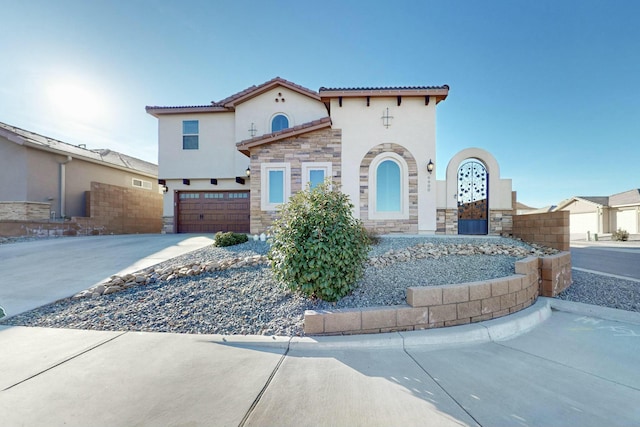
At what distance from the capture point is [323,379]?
2504 millimetres

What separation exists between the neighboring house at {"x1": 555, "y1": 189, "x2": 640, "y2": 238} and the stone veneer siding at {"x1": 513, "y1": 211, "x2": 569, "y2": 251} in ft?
59.4

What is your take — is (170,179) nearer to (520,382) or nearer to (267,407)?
(267,407)

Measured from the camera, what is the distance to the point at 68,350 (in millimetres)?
2953

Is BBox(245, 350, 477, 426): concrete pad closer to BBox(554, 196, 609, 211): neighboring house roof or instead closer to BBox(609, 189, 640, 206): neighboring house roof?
BBox(609, 189, 640, 206): neighboring house roof

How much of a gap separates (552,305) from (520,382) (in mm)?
3187

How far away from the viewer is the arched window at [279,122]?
1153cm

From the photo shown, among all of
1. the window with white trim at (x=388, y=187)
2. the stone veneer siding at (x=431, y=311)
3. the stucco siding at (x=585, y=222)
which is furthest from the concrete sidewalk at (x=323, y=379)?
the stucco siding at (x=585, y=222)

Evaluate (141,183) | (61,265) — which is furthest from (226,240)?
(141,183)

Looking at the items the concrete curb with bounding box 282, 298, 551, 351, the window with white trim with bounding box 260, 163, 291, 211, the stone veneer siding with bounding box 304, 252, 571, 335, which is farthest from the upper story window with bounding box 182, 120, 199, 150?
the concrete curb with bounding box 282, 298, 551, 351

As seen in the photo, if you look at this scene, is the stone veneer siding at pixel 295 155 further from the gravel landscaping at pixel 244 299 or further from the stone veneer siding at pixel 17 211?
the stone veneer siding at pixel 17 211

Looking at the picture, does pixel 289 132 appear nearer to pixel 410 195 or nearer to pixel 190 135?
pixel 410 195

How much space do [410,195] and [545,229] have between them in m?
4.11

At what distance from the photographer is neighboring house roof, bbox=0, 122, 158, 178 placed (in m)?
10.7

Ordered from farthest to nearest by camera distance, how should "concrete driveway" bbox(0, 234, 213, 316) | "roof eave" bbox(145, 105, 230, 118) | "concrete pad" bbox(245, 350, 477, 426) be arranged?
"roof eave" bbox(145, 105, 230, 118) → "concrete driveway" bbox(0, 234, 213, 316) → "concrete pad" bbox(245, 350, 477, 426)
